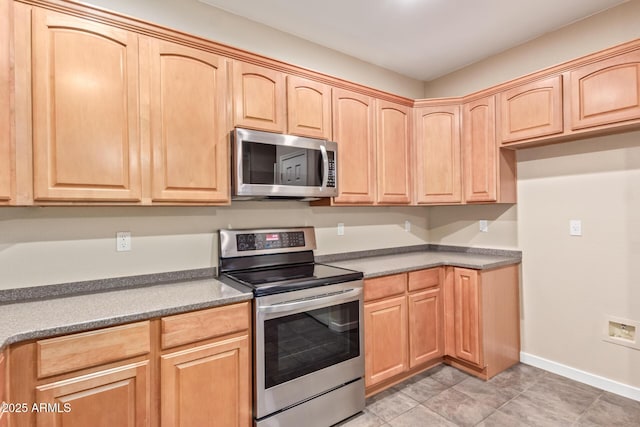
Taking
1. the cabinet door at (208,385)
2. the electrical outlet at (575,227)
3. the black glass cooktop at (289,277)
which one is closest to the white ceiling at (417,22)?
the electrical outlet at (575,227)

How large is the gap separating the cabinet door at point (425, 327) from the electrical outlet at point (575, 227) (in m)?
1.12

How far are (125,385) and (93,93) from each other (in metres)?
1.41

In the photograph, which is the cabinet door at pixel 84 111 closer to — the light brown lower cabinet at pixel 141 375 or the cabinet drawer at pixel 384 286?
the light brown lower cabinet at pixel 141 375

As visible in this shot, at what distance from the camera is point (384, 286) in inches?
94.7

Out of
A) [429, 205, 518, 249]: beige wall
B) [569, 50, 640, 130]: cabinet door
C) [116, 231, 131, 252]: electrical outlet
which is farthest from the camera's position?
[429, 205, 518, 249]: beige wall

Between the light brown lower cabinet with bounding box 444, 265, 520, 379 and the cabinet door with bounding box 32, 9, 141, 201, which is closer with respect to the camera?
the cabinet door with bounding box 32, 9, 141, 201

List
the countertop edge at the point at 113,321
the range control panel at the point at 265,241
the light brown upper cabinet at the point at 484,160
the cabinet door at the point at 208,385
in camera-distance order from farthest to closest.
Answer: the light brown upper cabinet at the point at 484,160 → the range control panel at the point at 265,241 → the cabinet door at the point at 208,385 → the countertop edge at the point at 113,321

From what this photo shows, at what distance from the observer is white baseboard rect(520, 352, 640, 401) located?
2.30 m

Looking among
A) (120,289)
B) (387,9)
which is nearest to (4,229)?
(120,289)

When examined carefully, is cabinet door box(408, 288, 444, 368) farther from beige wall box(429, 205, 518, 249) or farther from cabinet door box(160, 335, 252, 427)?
cabinet door box(160, 335, 252, 427)

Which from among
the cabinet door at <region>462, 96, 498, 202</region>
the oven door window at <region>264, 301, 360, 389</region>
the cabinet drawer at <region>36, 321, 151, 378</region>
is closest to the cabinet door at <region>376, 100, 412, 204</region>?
the cabinet door at <region>462, 96, 498, 202</region>

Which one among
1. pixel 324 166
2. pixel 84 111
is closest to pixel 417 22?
pixel 324 166

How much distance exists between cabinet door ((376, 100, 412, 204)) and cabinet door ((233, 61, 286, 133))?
3.15ft

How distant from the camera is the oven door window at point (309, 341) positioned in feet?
5.97
